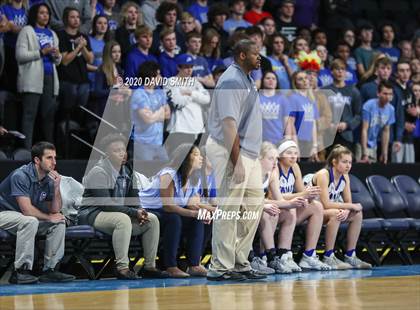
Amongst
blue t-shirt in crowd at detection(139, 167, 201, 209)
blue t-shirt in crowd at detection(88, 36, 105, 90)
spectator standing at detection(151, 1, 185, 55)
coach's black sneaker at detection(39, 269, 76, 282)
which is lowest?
coach's black sneaker at detection(39, 269, 76, 282)

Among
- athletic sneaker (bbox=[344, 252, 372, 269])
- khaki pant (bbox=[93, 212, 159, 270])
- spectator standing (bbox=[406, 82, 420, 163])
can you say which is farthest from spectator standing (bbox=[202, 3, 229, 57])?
khaki pant (bbox=[93, 212, 159, 270])

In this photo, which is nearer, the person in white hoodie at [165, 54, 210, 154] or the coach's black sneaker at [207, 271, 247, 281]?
the coach's black sneaker at [207, 271, 247, 281]

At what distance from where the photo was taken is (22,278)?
28.7ft

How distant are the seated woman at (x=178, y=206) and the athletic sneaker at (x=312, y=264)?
122cm

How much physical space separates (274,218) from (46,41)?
3.55 meters

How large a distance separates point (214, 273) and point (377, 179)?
3.76m

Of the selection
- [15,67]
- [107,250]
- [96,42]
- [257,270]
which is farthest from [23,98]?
[257,270]

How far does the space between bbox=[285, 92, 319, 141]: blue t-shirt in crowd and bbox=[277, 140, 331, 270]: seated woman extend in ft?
5.55

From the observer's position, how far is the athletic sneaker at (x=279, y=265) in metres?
9.80

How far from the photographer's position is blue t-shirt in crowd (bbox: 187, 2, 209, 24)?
14023 mm

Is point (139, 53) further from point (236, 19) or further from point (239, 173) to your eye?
point (239, 173)

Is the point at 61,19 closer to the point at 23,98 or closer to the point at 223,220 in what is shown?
the point at 23,98

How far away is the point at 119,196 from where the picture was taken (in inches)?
376

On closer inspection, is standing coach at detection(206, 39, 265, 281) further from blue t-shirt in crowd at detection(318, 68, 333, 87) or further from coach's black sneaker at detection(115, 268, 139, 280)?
blue t-shirt in crowd at detection(318, 68, 333, 87)
